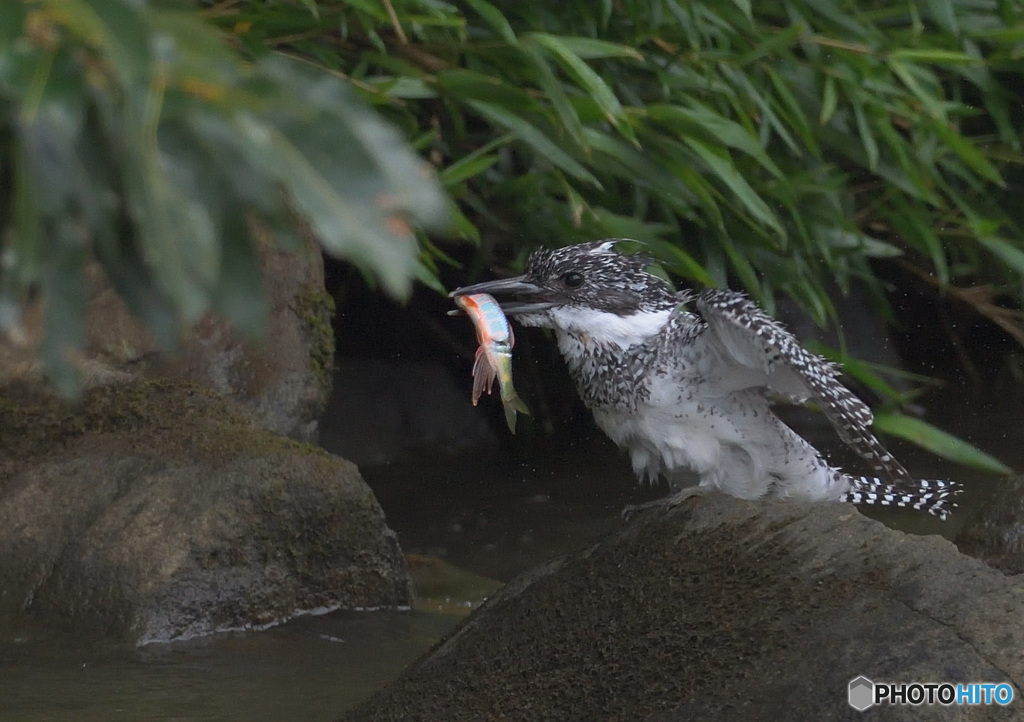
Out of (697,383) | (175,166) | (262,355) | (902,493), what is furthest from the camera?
(262,355)

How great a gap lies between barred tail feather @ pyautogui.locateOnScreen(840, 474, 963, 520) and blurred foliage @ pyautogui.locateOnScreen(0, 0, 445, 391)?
A: 2.47 m

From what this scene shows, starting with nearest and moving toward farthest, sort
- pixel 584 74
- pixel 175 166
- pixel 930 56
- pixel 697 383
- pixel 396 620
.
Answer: pixel 175 166 → pixel 697 383 → pixel 584 74 → pixel 396 620 → pixel 930 56

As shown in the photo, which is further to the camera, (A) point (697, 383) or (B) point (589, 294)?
(B) point (589, 294)

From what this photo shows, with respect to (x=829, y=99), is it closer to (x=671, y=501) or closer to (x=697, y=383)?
(x=697, y=383)

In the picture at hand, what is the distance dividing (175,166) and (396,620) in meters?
2.99

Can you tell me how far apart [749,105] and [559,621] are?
2.18 m

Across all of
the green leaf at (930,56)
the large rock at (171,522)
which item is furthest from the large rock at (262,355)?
the green leaf at (930,56)

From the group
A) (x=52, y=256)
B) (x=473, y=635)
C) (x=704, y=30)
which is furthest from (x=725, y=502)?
(x=52, y=256)

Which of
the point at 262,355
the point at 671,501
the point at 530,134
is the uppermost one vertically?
the point at 530,134

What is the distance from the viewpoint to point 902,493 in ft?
9.62

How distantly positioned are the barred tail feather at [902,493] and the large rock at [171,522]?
137 cm

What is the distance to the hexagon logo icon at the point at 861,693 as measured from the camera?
1856mm

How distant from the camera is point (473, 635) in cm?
259

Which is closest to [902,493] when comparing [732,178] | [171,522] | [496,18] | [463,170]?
[732,178]
